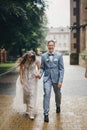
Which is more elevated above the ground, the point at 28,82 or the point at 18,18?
the point at 18,18

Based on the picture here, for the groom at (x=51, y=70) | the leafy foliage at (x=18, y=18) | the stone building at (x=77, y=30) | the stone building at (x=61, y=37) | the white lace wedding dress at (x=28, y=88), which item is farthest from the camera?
the stone building at (x=61, y=37)

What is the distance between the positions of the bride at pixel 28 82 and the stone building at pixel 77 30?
33482mm

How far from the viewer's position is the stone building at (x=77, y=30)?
43.8 metres

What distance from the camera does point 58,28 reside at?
618 ft

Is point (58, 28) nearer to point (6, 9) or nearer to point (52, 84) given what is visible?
point (6, 9)

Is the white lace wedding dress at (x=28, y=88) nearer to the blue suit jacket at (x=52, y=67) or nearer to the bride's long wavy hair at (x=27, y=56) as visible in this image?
the bride's long wavy hair at (x=27, y=56)

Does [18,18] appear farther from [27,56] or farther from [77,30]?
[77,30]

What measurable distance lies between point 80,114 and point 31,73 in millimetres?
1639

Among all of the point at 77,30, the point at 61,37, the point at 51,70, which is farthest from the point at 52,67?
the point at 61,37

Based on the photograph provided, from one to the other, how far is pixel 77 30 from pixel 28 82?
38.9 metres

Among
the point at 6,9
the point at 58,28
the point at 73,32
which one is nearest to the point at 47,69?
the point at 6,9

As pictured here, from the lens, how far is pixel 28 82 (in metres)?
9.57

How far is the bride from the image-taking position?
948 centimetres

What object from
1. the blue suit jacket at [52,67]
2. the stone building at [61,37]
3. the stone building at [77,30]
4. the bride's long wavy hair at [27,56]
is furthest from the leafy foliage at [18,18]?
the stone building at [61,37]
